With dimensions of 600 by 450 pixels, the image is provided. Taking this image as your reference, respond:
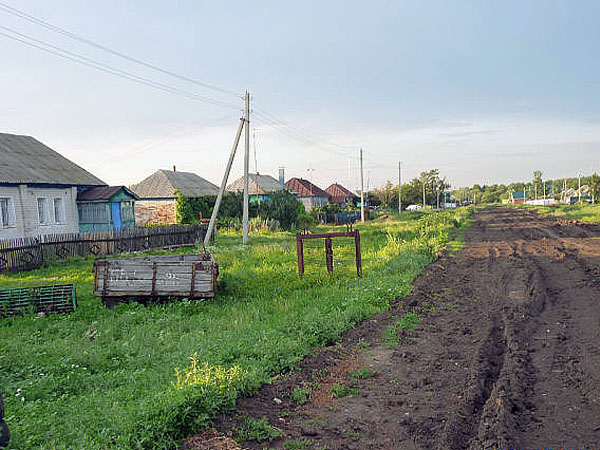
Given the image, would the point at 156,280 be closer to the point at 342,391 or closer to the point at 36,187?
the point at 342,391

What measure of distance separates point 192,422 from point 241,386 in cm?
94

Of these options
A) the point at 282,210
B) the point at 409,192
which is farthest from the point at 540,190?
the point at 282,210

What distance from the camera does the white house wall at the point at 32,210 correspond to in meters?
22.1

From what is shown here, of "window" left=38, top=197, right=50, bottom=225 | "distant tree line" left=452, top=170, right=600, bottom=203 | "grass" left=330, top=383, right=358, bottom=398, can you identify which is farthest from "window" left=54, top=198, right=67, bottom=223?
"distant tree line" left=452, top=170, right=600, bottom=203

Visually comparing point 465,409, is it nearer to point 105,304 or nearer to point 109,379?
point 109,379

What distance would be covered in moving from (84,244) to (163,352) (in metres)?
14.6

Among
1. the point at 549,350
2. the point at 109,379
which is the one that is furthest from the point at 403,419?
the point at 109,379

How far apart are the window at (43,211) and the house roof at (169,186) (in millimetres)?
16108

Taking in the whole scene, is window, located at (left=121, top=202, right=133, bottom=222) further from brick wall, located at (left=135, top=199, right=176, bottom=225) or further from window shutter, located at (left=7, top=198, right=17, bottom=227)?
brick wall, located at (left=135, top=199, right=176, bottom=225)

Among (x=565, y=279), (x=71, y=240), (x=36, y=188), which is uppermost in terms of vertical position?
(x=36, y=188)

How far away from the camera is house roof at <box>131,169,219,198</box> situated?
135 ft

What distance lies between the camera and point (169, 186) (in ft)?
135

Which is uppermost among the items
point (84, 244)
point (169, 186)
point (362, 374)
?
point (169, 186)

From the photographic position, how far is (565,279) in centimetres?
1374
